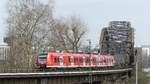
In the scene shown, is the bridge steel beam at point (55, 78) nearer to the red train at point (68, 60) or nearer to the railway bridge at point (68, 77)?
the railway bridge at point (68, 77)

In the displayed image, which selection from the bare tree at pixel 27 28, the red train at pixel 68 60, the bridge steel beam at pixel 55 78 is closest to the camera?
the bridge steel beam at pixel 55 78

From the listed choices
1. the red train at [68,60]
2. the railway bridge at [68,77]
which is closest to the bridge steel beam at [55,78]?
the railway bridge at [68,77]

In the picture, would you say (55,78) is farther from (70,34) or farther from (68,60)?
(70,34)

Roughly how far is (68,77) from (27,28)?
3416 cm

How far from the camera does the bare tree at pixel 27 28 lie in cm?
10112

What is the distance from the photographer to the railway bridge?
55969 millimetres

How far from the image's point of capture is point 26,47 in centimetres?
10169

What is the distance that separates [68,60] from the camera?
80.6m

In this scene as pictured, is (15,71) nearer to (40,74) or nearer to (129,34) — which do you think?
(40,74)

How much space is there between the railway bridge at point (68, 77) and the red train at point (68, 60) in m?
3.59

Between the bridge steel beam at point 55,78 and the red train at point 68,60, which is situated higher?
the red train at point 68,60

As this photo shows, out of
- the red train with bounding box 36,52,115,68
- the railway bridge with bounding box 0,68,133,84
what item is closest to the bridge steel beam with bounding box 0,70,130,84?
the railway bridge with bounding box 0,68,133,84

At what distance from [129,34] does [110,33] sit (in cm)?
578

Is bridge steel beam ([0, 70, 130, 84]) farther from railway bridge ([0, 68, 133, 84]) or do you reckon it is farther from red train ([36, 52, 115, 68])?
red train ([36, 52, 115, 68])
